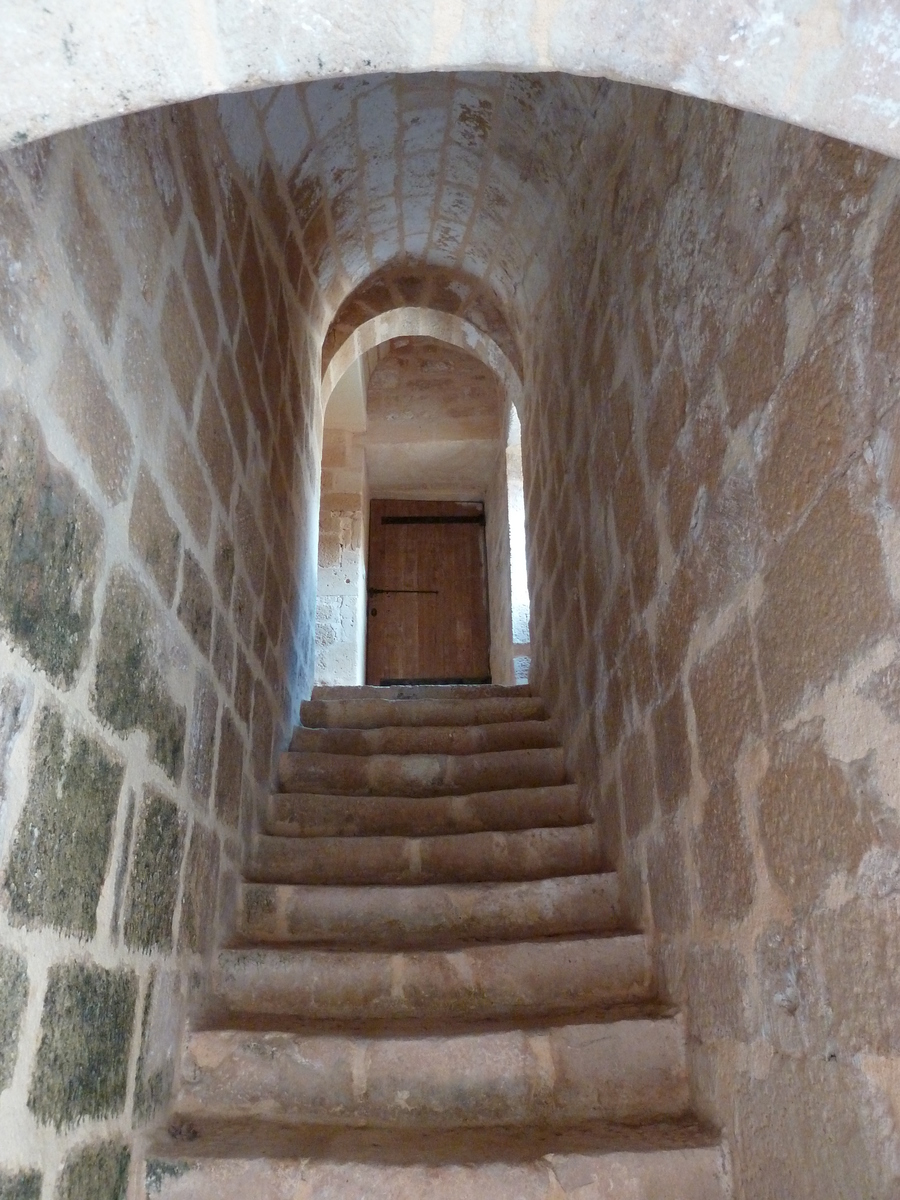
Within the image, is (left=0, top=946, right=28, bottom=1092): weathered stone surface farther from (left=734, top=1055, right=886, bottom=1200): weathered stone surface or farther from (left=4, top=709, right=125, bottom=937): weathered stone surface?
(left=734, top=1055, right=886, bottom=1200): weathered stone surface

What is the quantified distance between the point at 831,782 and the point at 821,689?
115 mm

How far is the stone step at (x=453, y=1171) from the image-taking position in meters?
1.38

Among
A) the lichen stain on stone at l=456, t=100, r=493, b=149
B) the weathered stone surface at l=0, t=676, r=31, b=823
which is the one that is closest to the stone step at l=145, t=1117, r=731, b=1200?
the weathered stone surface at l=0, t=676, r=31, b=823

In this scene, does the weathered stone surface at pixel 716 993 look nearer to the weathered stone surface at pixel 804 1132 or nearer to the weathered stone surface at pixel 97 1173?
the weathered stone surface at pixel 804 1132

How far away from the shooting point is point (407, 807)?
2598mm

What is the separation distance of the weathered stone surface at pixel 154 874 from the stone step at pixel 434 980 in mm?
374

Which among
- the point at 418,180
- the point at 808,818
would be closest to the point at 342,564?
the point at 418,180

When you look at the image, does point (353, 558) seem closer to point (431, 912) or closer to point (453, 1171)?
point (431, 912)

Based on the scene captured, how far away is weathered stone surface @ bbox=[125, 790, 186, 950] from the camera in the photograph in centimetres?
143

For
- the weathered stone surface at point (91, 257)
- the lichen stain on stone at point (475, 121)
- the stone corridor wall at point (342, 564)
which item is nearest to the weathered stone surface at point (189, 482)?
the weathered stone surface at point (91, 257)

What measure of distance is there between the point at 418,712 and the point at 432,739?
0.21 metres

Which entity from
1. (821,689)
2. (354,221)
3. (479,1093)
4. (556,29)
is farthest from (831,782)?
(354,221)

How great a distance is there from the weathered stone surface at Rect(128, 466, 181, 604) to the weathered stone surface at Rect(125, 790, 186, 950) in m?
0.39

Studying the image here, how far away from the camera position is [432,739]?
3.04m
